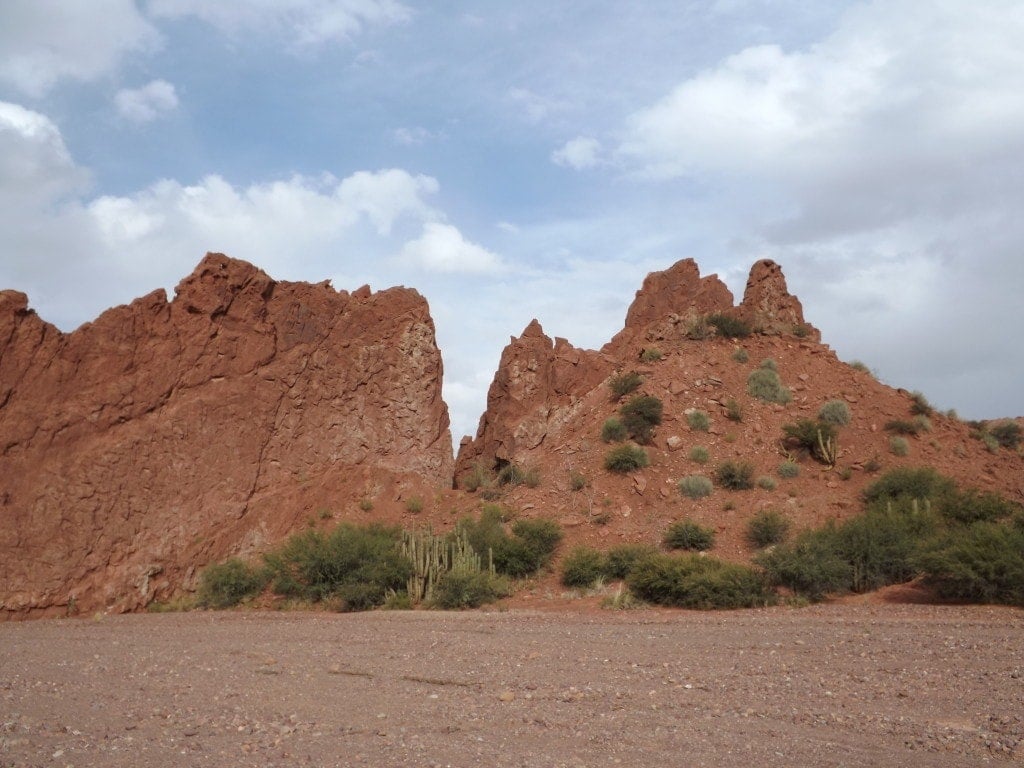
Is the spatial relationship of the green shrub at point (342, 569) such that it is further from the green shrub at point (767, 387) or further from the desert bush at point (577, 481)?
the green shrub at point (767, 387)

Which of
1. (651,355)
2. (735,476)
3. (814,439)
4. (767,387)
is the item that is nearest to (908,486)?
(814,439)

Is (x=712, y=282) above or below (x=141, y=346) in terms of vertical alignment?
above

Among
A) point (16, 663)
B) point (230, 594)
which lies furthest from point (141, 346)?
point (16, 663)

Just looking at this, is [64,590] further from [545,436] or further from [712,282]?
[712,282]

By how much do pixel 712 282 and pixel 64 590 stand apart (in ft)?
87.9

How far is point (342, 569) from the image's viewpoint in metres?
24.9

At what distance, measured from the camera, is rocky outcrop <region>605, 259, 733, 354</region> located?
39.4 meters

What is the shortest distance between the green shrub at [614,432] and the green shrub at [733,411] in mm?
4132

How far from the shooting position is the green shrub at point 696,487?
29734mm

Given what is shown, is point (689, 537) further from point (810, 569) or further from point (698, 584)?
point (810, 569)

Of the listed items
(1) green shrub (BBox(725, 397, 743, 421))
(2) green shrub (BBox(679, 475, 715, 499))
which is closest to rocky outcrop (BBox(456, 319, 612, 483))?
(1) green shrub (BBox(725, 397, 743, 421))

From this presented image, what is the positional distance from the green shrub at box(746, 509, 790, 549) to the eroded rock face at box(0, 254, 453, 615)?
1090 centimetres

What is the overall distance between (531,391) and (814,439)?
34.2ft

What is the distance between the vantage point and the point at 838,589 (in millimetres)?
22016
